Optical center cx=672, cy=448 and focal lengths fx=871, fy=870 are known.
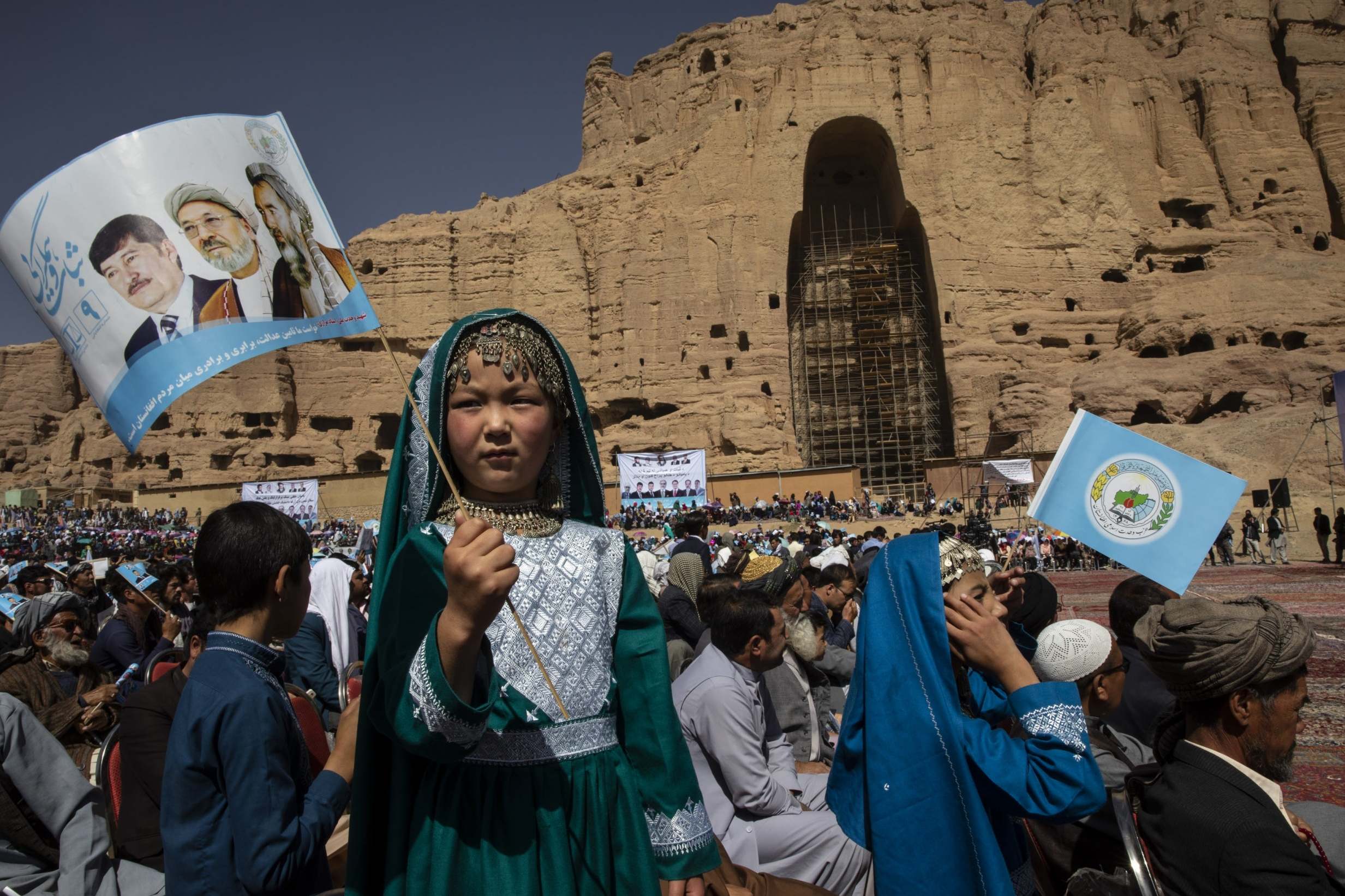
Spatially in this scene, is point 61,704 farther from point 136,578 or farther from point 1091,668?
point 136,578

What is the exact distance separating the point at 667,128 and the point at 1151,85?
21.6 meters

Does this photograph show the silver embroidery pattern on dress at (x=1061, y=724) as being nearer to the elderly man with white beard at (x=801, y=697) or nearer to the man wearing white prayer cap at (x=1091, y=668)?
the man wearing white prayer cap at (x=1091, y=668)

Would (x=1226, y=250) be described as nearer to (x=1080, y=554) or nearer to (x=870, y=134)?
(x=870, y=134)

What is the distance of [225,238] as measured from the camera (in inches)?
91.4

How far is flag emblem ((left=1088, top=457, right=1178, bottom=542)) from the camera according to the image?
3.37 meters

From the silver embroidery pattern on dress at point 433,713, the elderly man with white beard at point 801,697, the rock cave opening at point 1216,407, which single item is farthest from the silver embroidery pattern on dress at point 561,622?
the rock cave opening at point 1216,407

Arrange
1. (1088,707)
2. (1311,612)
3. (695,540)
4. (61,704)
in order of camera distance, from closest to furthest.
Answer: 1. (61,704)
2. (1088,707)
3. (695,540)
4. (1311,612)

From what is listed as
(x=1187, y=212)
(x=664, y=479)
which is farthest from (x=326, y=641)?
(x=1187, y=212)

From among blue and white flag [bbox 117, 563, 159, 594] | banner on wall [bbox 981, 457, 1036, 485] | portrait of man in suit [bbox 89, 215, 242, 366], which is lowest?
banner on wall [bbox 981, 457, 1036, 485]

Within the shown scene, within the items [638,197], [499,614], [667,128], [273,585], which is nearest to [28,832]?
[273,585]

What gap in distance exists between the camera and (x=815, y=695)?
5.35 meters

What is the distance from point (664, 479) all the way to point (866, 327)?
50.0 ft

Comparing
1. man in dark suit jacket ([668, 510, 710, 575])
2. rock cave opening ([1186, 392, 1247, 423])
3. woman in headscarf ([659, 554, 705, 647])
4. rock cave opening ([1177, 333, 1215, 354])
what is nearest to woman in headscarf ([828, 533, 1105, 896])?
woman in headscarf ([659, 554, 705, 647])

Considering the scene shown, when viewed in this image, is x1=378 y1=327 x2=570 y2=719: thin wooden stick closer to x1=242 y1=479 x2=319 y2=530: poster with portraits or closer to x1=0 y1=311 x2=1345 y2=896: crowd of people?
x1=0 y1=311 x2=1345 y2=896: crowd of people
